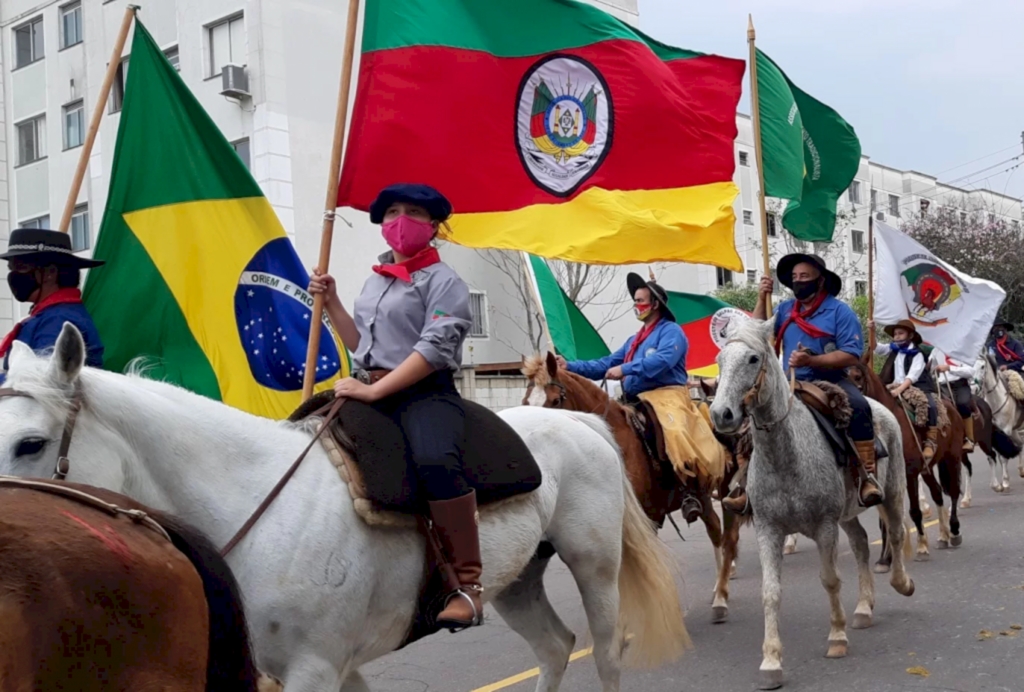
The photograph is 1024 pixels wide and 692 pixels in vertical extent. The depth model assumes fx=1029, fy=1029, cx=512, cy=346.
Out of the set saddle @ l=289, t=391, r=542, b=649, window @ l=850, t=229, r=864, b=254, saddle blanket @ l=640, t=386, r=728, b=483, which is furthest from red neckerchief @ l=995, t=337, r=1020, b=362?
window @ l=850, t=229, r=864, b=254

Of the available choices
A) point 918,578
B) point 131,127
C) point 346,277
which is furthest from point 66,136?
point 918,578

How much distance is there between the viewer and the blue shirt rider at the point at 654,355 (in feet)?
26.7

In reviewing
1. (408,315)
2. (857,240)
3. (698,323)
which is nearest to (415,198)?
(408,315)

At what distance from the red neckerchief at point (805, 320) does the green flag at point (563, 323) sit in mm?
3352

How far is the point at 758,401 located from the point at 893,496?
219 cm

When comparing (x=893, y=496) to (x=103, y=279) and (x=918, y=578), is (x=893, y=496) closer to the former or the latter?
(x=918, y=578)

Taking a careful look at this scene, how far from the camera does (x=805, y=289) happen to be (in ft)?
25.1

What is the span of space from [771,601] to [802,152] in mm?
4275

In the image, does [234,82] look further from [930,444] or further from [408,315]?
[408,315]

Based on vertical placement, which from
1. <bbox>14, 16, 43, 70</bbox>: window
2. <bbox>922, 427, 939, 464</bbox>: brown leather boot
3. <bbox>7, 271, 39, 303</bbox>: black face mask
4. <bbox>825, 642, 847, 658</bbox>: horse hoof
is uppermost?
<bbox>14, 16, 43, 70</bbox>: window

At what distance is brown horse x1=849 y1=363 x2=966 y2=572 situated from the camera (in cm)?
879

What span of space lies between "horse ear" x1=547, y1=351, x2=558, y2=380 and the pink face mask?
307 centimetres

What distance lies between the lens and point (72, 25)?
94.9ft

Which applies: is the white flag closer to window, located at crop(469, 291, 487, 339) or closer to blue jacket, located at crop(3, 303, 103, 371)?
blue jacket, located at crop(3, 303, 103, 371)
